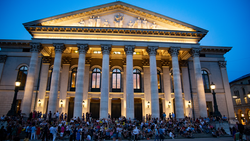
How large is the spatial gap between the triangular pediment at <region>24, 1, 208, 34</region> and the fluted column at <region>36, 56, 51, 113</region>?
6.83m

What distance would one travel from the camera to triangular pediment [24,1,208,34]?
2608 cm

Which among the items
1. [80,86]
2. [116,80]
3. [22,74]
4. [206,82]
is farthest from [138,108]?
[22,74]

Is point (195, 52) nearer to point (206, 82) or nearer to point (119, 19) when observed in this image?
point (206, 82)

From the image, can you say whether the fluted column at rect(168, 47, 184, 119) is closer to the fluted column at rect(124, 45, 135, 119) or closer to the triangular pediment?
the triangular pediment

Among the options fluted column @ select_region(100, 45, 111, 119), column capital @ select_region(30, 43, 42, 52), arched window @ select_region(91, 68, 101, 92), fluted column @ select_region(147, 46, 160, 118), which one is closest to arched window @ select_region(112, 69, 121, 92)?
arched window @ select_region(91, 68, 101, 92)

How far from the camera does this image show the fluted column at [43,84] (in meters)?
26.2

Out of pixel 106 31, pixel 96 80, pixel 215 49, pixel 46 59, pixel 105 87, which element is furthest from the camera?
pixel 215 49

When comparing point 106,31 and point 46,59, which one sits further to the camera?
point 46,59

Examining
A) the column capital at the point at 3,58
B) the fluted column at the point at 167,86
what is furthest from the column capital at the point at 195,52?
the column capital at the point at 3,58

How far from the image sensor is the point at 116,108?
3008cm

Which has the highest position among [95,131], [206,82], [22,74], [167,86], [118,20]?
[118,20]

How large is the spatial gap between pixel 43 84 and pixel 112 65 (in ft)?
38.4

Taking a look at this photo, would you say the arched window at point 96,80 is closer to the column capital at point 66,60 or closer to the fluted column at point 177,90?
the column capital at point 66,60

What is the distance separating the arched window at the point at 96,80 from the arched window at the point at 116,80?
2.46 metres
